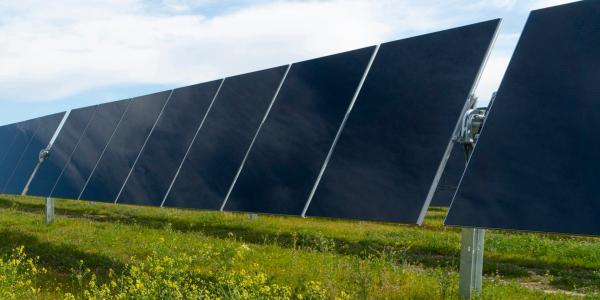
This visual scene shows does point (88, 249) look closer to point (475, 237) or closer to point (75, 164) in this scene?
point (75, 164)

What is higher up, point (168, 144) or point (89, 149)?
point (89, 149)

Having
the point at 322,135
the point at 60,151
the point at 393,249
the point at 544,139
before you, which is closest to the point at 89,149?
the point at 60,151

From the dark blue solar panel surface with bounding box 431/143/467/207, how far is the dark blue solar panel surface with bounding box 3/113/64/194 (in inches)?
456

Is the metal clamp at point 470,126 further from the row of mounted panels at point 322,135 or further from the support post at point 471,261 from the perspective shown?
the support post at point 471,261

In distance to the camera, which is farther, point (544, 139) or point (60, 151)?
point (60, 151)

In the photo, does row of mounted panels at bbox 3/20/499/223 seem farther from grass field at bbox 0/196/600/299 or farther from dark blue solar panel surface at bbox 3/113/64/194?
dark blue solar panel surface at bbox 3/113/64/194

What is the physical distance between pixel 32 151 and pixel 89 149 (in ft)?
17.8

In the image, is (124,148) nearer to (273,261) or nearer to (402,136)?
(273,261)

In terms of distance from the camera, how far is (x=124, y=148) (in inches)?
534

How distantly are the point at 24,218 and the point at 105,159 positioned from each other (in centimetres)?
616

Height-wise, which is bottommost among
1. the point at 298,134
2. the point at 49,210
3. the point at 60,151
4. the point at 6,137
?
the point at 298,134

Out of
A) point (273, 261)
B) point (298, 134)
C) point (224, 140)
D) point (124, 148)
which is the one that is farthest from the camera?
point (124, 148)

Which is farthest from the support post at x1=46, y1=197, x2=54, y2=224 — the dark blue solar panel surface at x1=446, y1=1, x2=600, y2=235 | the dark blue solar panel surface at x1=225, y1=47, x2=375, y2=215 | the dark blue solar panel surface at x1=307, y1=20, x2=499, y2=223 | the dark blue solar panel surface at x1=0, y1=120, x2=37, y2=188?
the dark blue solar panel surface at x1=446, y1=1, x2=600, y2=235

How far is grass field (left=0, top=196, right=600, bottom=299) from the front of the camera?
777 cm
